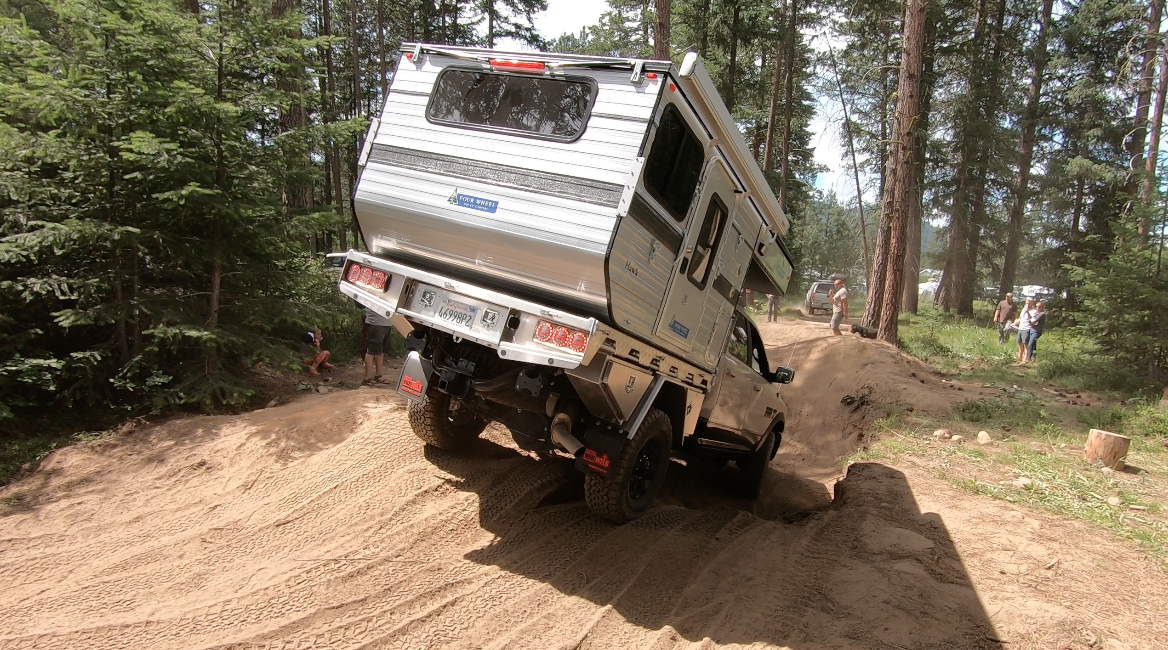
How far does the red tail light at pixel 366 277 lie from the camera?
4637mm

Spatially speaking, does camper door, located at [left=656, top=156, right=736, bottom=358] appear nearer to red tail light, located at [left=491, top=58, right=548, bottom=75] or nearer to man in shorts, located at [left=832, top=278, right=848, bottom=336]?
red tail light, located at [left=491, top=58, right=548, bottom=75]

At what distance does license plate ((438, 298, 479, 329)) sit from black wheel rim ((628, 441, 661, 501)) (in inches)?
65.0

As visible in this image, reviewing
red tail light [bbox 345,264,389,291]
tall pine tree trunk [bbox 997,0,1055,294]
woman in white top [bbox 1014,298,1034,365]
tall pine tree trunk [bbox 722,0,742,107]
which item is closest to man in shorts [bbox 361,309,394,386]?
red tail light [bbox 345,264,389,291]

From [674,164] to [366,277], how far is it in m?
2.30

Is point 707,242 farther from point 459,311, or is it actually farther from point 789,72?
point 789,72

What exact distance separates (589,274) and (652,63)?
1315 mm

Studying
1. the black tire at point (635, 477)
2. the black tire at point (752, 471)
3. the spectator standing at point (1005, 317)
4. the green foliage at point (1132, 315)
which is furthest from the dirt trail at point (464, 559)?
the spectator standing at point (1005, 317)

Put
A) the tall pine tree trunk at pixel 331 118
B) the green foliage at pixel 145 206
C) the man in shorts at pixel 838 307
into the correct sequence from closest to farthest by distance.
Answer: the green foliage at pixel 145 206 → the tall pine tree trunk at pixel 331 118 → the man in shorts at pixel 838 307

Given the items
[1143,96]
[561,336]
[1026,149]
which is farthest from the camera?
→ [1026,149]

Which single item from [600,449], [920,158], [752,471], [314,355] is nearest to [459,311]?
[600,449]

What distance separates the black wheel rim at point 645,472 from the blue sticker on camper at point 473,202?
6.81 feet

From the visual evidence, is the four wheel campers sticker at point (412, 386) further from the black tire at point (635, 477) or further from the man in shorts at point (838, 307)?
the man in shorts at point (838, 307)

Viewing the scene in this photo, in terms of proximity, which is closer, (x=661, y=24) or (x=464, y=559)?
(x=464, y=559)

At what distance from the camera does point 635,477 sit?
16.4 feet
